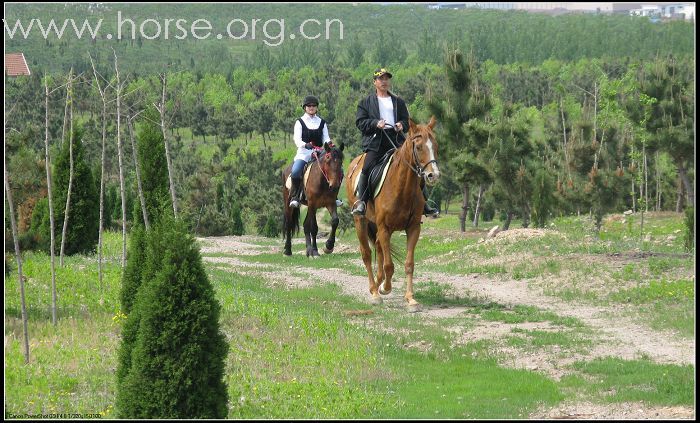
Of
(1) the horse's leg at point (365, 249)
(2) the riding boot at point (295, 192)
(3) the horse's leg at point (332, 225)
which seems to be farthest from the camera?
(2) the riding boot at point (295, 192)

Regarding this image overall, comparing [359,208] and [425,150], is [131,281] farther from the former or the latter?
[425,150]

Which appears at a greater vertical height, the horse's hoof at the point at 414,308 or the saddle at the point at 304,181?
the saddle at the point at 304,181

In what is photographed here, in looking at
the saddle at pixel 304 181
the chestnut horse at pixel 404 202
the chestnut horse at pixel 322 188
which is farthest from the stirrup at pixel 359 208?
the saddle at pixel 304 181

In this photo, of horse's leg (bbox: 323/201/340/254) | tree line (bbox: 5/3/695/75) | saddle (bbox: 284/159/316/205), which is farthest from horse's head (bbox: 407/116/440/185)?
tree line (bbox: 5/3/695/75)

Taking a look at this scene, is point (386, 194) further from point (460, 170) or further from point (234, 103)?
point (234, 103)

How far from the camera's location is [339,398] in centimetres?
1002

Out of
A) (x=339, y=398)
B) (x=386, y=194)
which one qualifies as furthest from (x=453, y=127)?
(x=339, y=398)

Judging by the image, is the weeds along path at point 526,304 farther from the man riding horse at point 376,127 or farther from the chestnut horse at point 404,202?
the man riding horse at point 376,127

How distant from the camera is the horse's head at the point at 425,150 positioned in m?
14.1

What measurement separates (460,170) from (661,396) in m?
22.8

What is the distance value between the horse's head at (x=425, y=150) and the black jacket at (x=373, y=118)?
120cm

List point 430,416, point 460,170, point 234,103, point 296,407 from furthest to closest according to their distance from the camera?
point 234,103
point 460,170
point 296,407
point 430,416

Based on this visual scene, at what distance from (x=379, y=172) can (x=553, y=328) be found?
378 centimetres

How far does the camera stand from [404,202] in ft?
49.8
